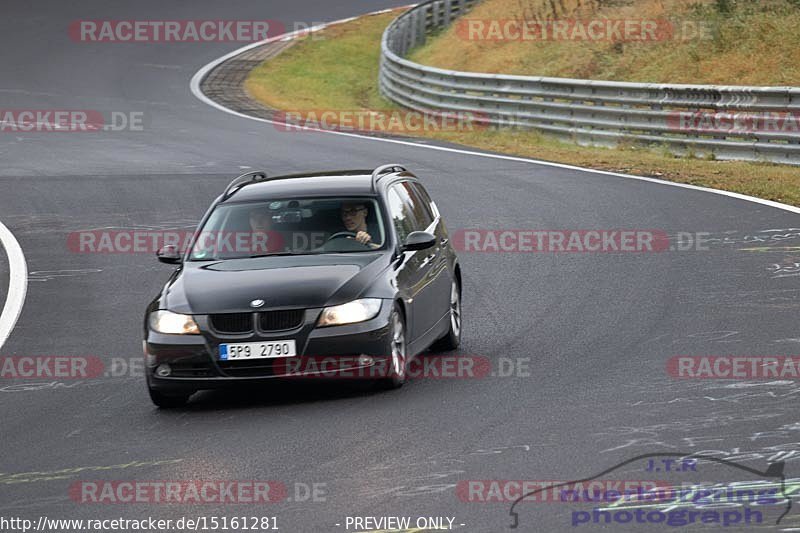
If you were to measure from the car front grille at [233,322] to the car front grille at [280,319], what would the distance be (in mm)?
80

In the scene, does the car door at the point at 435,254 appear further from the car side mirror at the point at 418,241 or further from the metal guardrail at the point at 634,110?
the metal guardrail at the point at 634,110

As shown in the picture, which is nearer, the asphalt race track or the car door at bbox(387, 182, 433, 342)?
the asphalt race track

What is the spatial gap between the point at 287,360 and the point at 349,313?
53 cm

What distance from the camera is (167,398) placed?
9.98m

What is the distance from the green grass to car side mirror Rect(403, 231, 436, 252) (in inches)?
352

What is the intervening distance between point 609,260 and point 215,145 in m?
13.4

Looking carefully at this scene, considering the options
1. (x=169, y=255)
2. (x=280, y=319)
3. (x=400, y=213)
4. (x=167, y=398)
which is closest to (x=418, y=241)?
(x=400, y=213)

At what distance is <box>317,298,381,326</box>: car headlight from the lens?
386 inches

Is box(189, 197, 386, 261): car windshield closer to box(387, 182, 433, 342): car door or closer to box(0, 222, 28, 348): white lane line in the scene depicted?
box(387, 182, 433, 342): car door

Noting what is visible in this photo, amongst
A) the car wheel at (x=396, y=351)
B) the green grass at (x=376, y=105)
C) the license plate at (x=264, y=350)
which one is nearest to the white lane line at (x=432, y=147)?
the green grass at (x=376, y=105)

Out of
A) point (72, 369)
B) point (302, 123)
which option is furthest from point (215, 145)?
point (72, 369)

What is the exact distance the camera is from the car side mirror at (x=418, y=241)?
10.8 meters

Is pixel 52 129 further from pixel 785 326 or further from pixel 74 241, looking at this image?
pixel 785 326

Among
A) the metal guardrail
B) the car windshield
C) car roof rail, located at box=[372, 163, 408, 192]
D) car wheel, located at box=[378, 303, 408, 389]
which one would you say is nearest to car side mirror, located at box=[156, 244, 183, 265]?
the car windshield
